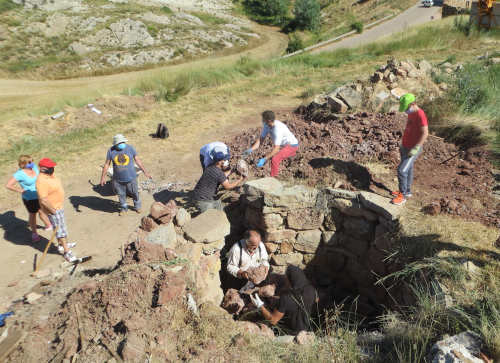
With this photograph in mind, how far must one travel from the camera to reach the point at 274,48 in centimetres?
3209

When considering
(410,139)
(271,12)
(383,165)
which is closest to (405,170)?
(410,139)

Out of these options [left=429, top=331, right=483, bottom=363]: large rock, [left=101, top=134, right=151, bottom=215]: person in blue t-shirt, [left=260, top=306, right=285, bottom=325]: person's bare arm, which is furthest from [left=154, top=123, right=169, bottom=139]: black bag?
[left=429, top=331, right=483, bottom=363]: large rock

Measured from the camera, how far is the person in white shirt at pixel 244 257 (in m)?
4.68

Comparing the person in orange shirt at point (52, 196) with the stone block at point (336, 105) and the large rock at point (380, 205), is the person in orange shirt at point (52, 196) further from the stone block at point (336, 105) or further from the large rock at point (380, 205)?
the stone block at point (336, 105)

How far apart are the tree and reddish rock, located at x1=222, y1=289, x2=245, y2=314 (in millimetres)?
39228

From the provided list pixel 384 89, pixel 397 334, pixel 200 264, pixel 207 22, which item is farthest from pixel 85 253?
pixel 207 22

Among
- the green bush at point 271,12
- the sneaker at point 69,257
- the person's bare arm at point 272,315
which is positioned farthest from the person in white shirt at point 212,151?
the green bush at point 271,12

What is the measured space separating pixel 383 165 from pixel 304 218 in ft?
6.77

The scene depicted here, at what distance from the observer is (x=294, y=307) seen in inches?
181

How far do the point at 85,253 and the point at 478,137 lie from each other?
746 cm

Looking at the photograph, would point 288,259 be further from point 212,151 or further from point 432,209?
point 432,209

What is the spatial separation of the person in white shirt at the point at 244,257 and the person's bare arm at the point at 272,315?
613 millimetres

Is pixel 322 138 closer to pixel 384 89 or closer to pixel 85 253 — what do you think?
pixel 384 89

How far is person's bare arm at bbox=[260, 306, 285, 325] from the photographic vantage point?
4.21m
